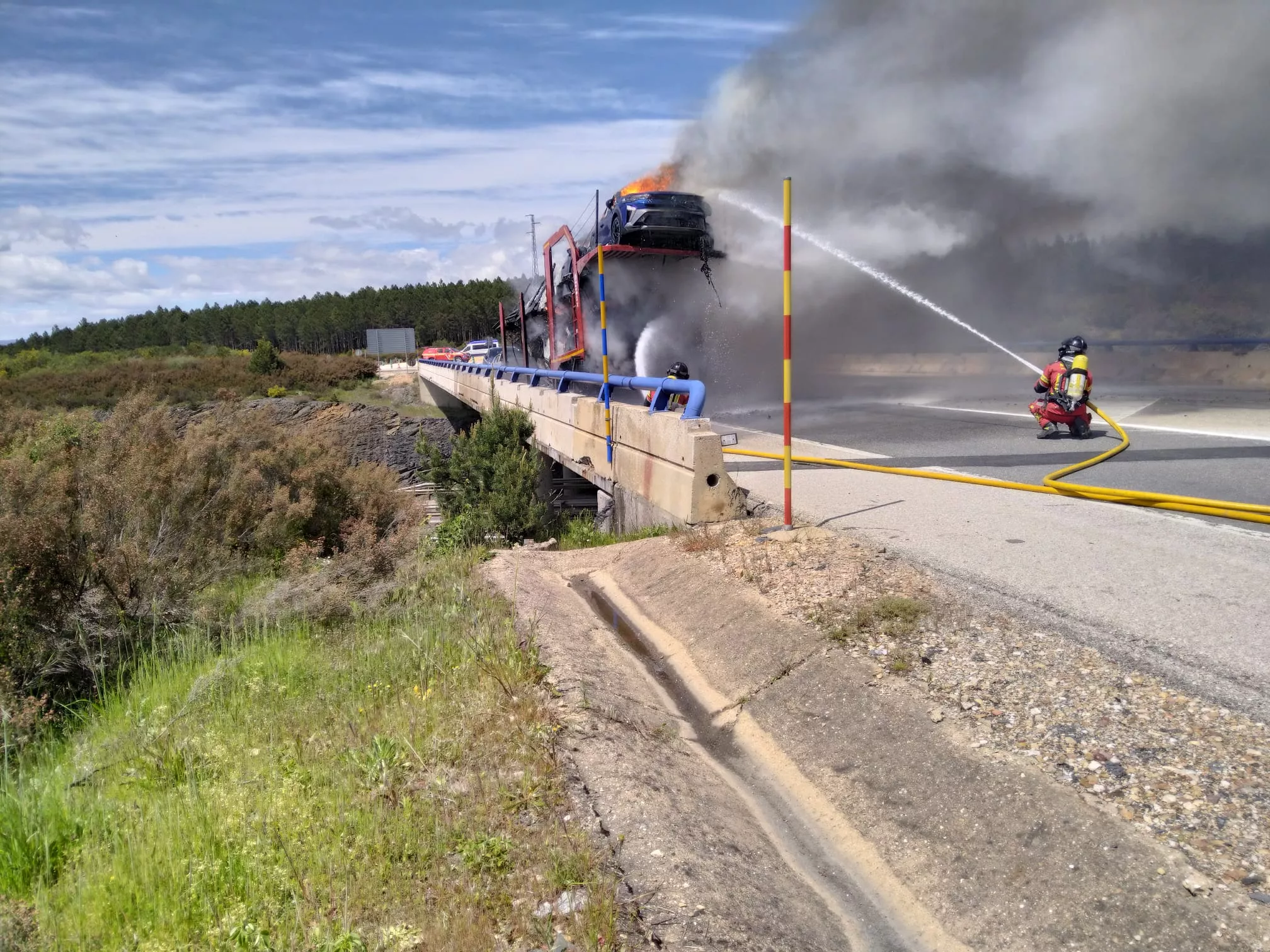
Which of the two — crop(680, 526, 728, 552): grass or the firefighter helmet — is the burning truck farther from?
crop(680, 526, 728, 552): grass

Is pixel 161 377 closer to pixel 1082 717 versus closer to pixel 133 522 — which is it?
pixel 133 522

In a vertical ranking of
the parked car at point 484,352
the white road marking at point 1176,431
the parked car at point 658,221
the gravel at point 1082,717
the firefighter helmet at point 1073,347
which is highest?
the parked car at point 658,221

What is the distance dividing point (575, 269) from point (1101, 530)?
12.9m

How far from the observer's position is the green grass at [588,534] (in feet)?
29.3

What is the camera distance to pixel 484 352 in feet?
139

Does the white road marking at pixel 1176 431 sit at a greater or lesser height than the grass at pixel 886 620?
greater

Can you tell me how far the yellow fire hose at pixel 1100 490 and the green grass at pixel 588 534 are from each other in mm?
2029

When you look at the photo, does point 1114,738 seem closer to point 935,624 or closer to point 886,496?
point 935,624

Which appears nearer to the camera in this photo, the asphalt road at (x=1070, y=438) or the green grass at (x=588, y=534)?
the asphalt road at (x=1070, y=438)

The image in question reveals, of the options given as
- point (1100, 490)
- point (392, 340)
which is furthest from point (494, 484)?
point (392, 340)

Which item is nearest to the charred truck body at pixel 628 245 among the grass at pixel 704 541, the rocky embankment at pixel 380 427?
the grass at pixel 704 541

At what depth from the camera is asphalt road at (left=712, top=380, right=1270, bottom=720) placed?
4227mm

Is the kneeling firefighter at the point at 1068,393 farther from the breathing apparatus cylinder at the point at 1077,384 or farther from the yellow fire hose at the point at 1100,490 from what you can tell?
the yellow fire hose at the point at 1100,490

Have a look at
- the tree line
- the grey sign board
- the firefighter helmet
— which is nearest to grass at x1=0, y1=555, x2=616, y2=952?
the firefighter helmet
